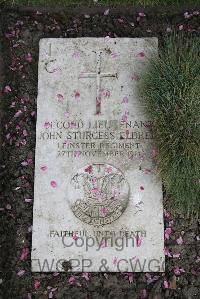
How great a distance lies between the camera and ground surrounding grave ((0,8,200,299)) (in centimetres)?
438


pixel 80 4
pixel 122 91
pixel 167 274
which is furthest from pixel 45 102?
pixel 167 274

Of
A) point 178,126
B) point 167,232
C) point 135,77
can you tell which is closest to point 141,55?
point 135,77

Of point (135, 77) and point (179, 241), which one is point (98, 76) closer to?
point (135, 77)

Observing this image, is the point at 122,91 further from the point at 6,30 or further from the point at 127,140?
the point at 6,30

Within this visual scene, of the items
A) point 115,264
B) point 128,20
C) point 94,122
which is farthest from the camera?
point 128,20

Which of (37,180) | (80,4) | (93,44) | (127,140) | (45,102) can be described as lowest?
(37,180)

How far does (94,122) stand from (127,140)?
0.34 meters

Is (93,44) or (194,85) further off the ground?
(93,44)

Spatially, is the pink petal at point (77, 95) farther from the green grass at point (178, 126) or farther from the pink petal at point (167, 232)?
the pink petal at point (167, 232)

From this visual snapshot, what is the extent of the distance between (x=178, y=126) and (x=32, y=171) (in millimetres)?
1339

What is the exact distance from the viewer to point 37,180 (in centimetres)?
454

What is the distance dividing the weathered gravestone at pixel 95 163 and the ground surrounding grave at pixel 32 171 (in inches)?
4.9

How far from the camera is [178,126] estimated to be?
4.44m

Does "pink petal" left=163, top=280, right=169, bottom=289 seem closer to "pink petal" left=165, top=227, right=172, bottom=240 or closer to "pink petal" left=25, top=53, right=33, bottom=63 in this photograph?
"pink petal" left=165, top=227, right=172, bottom=240
